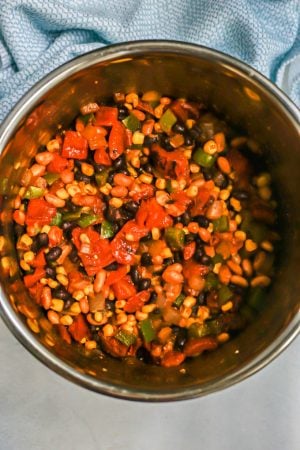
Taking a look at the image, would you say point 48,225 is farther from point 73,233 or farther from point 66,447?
point 66,447

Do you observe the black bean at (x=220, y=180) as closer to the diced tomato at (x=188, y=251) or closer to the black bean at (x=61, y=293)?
the diced tomato at (x=188, y=251)

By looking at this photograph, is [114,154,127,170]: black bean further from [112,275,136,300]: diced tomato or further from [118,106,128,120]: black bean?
[112,275,136,300]: diced tomato

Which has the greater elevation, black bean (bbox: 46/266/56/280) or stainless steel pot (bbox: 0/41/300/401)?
stainless steel pot (bbox: 0/41/300/401)

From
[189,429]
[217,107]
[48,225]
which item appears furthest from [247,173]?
[189,429]

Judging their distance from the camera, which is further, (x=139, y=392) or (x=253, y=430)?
(x=253, y=430)

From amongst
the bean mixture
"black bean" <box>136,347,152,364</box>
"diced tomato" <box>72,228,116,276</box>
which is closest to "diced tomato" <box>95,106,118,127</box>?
the bean mixture

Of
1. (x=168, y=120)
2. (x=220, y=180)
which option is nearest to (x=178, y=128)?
(x=168, y=120)
